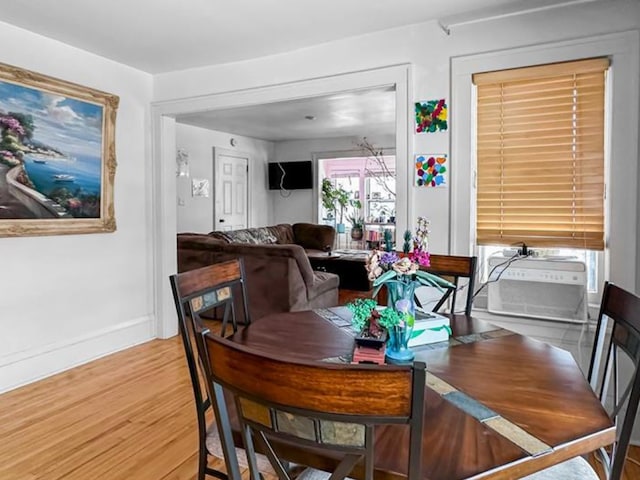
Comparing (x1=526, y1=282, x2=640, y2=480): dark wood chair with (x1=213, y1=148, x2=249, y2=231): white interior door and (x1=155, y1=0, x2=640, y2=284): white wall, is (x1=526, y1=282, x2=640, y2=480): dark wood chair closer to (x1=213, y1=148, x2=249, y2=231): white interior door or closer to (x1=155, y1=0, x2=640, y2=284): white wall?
Answer: (x1=155, y1=0, x2=640, y2=284): white wall

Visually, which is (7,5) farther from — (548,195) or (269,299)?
(548,195)

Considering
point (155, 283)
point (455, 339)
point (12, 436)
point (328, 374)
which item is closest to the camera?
point (328, 374)

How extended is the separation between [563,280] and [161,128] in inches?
131

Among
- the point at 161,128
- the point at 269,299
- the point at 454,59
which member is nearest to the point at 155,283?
the point at 269,299

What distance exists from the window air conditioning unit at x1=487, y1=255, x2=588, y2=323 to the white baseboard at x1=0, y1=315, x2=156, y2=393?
115 inches

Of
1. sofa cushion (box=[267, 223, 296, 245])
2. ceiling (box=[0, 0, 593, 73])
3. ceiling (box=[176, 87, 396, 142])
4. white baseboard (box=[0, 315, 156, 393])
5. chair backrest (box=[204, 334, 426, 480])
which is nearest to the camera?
chair backrest (box=[204, 334, 426, 480])

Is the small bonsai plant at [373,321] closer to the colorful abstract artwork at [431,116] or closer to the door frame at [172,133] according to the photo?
the door frame at [172,133]

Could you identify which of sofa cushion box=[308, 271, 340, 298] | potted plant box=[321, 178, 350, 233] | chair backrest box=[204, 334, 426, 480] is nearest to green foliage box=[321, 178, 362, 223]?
potted plant box=[321, 178, 350, 233]

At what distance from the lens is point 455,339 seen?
1595 mm

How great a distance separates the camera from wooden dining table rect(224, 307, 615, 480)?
0.84 m

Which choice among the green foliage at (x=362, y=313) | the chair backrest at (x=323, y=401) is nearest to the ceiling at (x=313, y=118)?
the green foliage at (x=362, y=313)

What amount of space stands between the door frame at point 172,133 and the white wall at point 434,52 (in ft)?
0.17

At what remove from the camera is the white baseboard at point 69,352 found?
2.88 meters

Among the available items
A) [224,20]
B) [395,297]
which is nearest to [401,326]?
[395,297]
